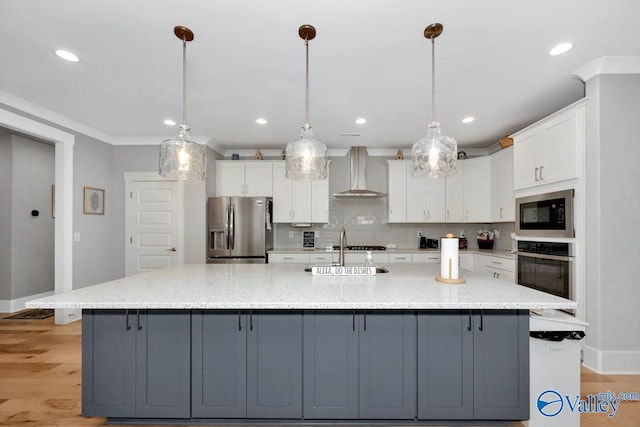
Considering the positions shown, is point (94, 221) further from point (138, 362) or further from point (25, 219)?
point (138, 362)

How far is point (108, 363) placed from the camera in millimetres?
1815

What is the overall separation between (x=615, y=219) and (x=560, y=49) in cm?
141

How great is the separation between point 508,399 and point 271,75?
9.19 ft

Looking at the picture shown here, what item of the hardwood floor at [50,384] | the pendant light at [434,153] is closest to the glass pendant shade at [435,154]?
the pendant light at [434,153]

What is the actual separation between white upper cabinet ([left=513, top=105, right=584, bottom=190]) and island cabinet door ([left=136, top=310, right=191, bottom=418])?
Answer: 329cm

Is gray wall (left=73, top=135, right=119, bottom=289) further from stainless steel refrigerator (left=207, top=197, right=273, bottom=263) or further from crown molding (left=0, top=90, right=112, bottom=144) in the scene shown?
stainless steel refrigerator (left=207, top=197, right=273, bottom=263)

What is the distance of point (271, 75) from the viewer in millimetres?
2605

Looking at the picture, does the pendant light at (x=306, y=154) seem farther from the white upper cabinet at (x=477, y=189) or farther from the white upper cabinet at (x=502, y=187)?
the white upper cabinet at (x=477, y=189)

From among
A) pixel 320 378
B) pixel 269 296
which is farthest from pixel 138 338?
pixel 320 378

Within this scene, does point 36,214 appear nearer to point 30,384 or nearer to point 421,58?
point 30,384

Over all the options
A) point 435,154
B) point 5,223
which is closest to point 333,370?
point 435,154

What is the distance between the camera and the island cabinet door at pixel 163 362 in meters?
1.80

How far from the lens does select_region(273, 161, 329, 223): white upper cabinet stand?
489cm

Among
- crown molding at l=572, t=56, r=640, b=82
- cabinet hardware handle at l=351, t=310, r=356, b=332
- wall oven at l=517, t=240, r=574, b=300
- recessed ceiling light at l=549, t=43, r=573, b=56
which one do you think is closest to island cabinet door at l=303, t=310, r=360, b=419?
cabinet hardware handle at l=351, t=310, r=356, b=332
